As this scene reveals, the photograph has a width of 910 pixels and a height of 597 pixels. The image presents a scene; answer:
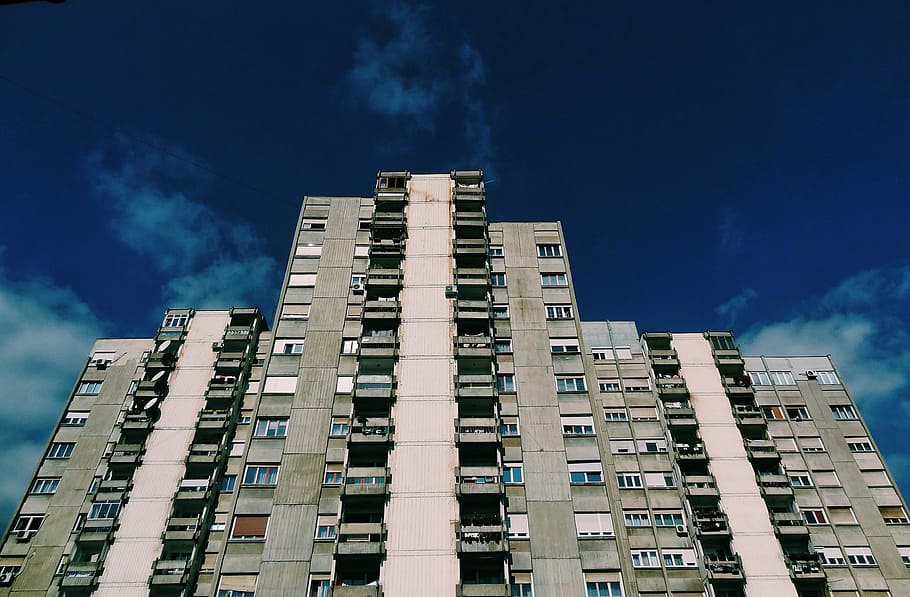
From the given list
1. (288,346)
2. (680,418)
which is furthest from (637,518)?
(288,346)

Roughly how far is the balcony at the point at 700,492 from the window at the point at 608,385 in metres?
9.72

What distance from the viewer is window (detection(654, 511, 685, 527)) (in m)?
48.3

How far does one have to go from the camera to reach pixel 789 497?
51.7m

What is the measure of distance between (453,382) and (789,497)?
29.2 m

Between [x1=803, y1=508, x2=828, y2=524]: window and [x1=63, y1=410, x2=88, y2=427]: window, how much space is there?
6366 centimetres

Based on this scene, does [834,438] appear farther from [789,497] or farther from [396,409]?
[396,409]

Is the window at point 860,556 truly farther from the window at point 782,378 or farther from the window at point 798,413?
the window at point 782,378

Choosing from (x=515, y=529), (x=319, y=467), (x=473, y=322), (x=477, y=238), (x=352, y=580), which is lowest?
(x=352, y=580)

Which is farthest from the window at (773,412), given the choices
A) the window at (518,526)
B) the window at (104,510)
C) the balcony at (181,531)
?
the window at (104,510)

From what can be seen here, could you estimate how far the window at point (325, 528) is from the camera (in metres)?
41.5

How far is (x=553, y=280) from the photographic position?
59.3 m

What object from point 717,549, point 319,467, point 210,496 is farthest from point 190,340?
point 717,549

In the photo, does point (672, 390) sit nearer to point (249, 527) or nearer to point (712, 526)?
point (712, 526)

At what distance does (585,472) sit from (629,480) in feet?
19.1
